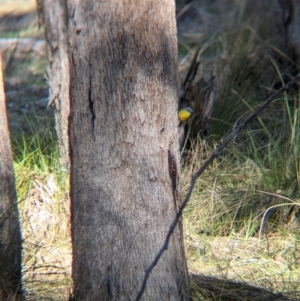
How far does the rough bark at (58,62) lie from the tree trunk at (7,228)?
1766mm

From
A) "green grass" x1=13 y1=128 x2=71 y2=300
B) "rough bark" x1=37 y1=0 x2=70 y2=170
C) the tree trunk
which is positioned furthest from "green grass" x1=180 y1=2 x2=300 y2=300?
"rough bark" x1=37 y1=0 x2=70 y2=170

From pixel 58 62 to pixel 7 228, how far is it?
2422mm

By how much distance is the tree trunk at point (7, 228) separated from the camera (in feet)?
10.7

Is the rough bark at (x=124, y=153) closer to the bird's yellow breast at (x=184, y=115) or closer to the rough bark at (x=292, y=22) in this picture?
the bird's yellow breast at (x=184, y=115)

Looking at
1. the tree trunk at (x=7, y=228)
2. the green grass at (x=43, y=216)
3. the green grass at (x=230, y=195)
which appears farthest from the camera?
the green grass at (x=230, y=195)

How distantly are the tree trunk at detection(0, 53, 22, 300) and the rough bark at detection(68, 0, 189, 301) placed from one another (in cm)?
42

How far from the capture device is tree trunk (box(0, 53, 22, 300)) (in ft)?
10.7

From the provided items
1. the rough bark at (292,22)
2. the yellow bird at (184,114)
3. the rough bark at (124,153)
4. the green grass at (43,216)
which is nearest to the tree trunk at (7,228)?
the green grass at (43,216)

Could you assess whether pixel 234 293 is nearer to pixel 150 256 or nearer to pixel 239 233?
pixel 150 256

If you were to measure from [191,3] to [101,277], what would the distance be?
7.38m

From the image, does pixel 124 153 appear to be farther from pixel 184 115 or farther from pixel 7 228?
pixel 184 115

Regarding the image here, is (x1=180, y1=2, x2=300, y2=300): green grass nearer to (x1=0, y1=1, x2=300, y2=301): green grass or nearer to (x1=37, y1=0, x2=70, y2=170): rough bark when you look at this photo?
(x1=0, y1=1, x2=300, y2=301): green grass

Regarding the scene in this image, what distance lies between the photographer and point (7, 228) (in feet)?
11.1

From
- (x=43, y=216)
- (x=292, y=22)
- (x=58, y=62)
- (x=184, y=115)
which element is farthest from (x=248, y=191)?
(x=292, y=22)
